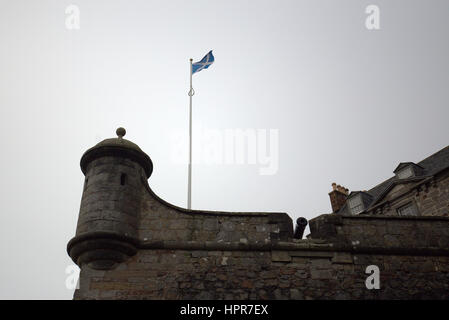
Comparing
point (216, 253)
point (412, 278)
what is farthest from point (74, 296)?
point (412, 278)

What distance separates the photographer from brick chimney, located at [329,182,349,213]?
2021 centimetres

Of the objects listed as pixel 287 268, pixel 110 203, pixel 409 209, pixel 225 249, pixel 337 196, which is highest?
pixel 337 196

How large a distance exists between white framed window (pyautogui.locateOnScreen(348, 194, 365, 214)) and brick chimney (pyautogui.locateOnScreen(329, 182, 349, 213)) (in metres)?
1.55

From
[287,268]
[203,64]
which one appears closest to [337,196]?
[203,64]

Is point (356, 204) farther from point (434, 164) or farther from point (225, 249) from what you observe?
point (225, 249)

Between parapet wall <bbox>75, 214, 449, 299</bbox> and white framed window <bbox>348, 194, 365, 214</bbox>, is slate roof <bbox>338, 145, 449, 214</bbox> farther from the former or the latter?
parapet wall <bbox>75, 214, 449, 299</bbox>

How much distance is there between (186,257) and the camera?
671 cm

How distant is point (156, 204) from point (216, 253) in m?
1.61

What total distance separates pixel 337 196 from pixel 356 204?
7.45 ft

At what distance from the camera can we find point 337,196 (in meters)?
20.4

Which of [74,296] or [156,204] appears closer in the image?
[74,296]

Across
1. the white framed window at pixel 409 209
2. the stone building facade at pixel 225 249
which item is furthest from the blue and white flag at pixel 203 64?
the white framed window at pixel 409 209

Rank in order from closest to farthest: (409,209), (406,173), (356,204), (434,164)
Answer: (409,209) → (434,164) → (406,173) → (356,204)
